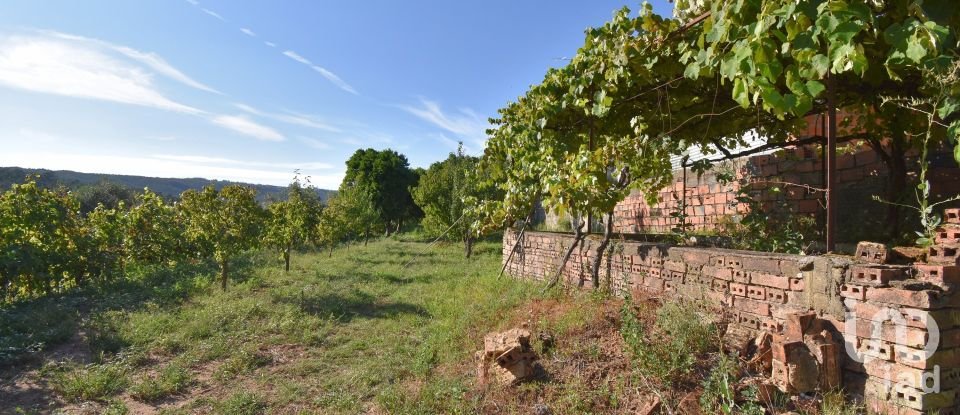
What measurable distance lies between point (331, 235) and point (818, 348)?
16.3 meters

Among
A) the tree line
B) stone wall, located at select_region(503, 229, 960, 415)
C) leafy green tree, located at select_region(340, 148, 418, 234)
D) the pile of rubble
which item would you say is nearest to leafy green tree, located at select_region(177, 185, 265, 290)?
the tree line

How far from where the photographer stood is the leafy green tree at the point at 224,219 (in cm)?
945

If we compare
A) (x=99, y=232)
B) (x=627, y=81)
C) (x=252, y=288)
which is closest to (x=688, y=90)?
(x=627, y=81)

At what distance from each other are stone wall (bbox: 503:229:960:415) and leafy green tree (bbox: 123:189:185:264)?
11.7 m

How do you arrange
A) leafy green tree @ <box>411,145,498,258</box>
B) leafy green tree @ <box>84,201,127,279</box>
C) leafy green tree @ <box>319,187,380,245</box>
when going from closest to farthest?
leafy green tree @ <box>84,201,127,279</box>
leafy green tree @ <box>411,145,498,258</box>
leafy green tree @ <box>319,187,380,245</box>

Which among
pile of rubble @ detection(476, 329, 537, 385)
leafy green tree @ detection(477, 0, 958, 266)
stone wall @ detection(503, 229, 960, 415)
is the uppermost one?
leafy green tree @ detection(477, 0, 958, 266)

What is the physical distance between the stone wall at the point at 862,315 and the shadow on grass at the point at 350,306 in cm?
462

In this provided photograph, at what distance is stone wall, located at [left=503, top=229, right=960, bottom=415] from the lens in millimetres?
2590

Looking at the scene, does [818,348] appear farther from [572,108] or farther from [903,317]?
[572,108]

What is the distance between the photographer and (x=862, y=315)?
2824 millimetres

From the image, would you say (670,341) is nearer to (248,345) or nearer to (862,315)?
(862,315)

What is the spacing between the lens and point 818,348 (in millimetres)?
2891

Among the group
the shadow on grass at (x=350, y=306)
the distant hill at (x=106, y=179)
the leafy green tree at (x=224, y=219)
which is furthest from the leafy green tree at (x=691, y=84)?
the distant hill at (x=106, y=179)

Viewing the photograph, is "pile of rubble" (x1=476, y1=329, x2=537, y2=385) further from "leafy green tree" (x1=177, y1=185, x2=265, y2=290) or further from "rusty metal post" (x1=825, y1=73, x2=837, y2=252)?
"leafy green tree" (x1=177, y1=185, x2=265, y2=290)
